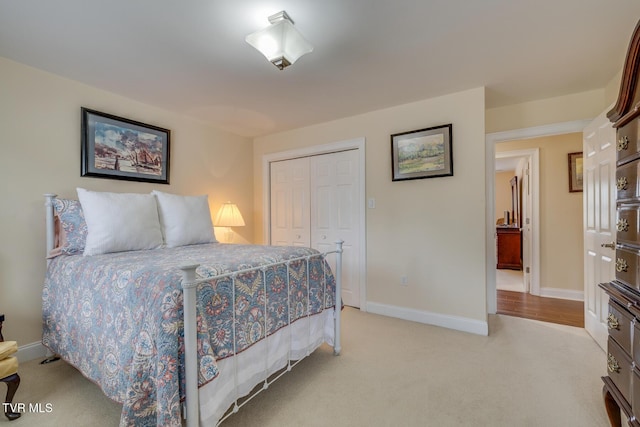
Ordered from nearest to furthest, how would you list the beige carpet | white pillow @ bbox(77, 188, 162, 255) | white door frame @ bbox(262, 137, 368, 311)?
the beige carpet < white pillow @ bbox(77, 188, 162, 255) < white door frame @ bbox(262, 137, 368, 311)

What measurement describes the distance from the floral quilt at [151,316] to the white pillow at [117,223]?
0.13m

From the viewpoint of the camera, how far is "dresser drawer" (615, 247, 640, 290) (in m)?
1.17

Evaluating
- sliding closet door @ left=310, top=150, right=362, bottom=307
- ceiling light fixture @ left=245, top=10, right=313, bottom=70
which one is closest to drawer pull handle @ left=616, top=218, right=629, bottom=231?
ceiling light fixture @ left=245, top=10, right=313, bottom=70

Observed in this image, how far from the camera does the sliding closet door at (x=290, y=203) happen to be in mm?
3779

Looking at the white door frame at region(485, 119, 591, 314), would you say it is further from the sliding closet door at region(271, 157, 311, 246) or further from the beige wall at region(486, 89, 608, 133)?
the sliding closet door at region(271, 157, 311, 246)

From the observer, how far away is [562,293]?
366 cm

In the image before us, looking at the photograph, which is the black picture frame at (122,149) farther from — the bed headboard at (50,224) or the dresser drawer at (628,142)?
the dresser drawer at (628,142)

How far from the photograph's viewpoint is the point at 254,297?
5.13 feet

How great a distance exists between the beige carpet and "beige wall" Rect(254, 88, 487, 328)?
52 cm

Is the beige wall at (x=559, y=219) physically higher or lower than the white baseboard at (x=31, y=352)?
higher

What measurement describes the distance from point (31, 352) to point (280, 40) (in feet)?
9.58

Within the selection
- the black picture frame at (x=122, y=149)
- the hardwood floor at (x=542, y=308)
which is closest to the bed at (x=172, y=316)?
the black picture frame at (x=122, y=149)

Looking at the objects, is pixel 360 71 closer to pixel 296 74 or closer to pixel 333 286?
pixel 296 74

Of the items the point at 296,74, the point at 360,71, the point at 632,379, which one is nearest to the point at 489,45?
the point at 360,71
